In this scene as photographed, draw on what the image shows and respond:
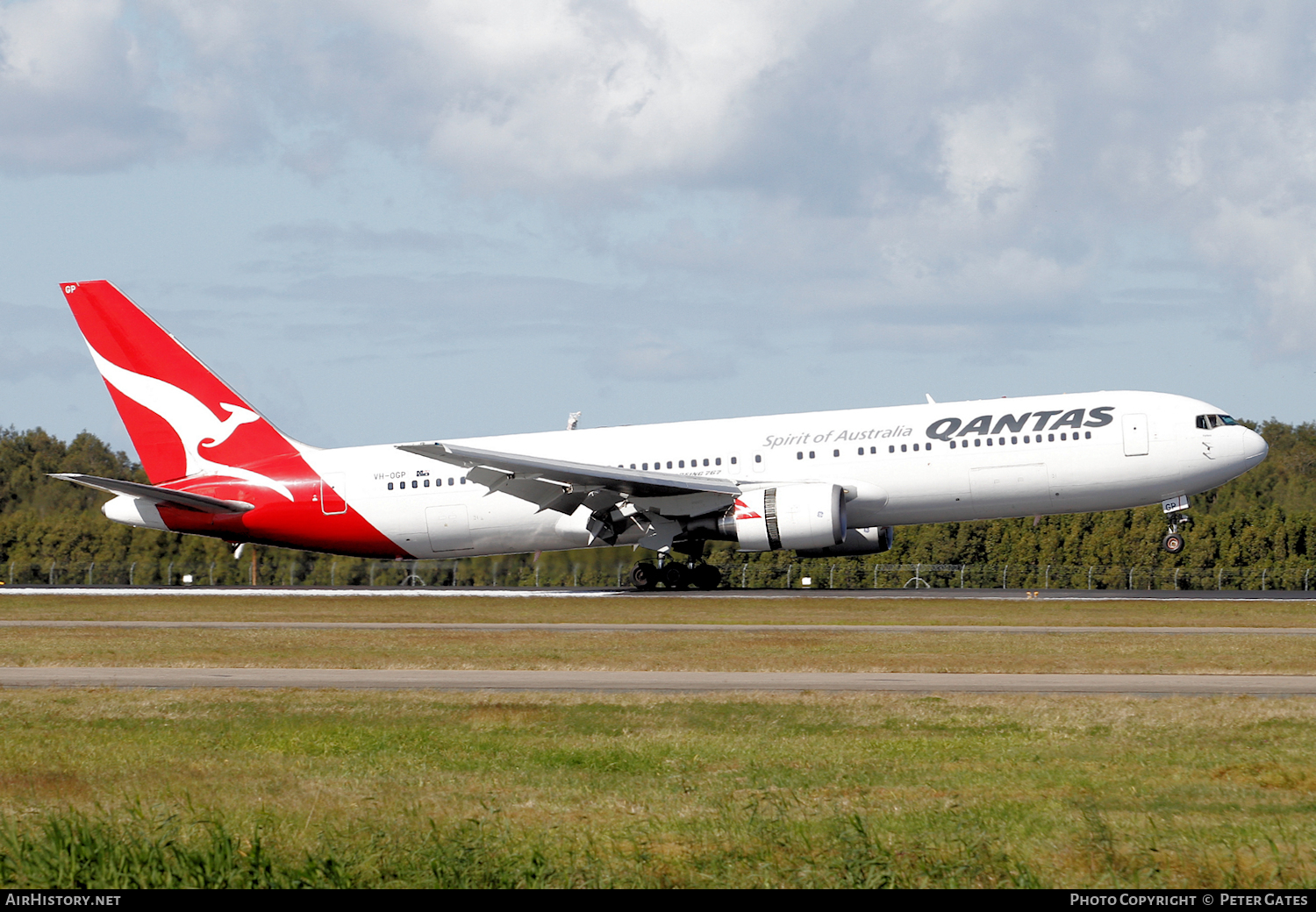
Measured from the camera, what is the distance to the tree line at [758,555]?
152 feet

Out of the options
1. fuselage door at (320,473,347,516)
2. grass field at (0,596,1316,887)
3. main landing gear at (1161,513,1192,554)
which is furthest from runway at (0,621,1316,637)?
fuselage door at (320,473,347,516)

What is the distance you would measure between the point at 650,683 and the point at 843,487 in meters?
19.4

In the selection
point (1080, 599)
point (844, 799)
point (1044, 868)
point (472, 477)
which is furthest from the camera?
point (472, 477)

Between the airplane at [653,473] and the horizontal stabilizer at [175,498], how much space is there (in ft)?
0.21

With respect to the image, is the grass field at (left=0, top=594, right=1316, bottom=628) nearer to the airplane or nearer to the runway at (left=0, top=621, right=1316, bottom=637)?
the runway at (left=0, top=621, right=1316, bottom=637)

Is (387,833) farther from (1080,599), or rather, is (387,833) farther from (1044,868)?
(1080,599)

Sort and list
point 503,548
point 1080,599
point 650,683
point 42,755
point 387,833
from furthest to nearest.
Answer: point 503,548, point 1080,599, point 650,683, point 42,755, point 387,833

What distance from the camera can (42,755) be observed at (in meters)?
13.4

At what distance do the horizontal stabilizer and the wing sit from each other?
8.06 m

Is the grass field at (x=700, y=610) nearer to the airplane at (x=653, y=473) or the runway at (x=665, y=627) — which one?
the runway at (x=665, y=627)

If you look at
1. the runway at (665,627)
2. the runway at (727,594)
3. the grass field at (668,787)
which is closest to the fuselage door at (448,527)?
the runway at (727,594)

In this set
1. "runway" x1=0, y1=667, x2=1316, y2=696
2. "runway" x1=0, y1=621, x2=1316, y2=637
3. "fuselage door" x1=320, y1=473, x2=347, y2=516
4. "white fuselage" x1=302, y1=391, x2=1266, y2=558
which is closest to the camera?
"runway" x1=0, y1=667, x2=1316, y2=696

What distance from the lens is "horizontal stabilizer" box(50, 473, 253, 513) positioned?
3969 centimetres

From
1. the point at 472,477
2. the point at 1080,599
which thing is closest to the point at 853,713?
the point at 1080,599
